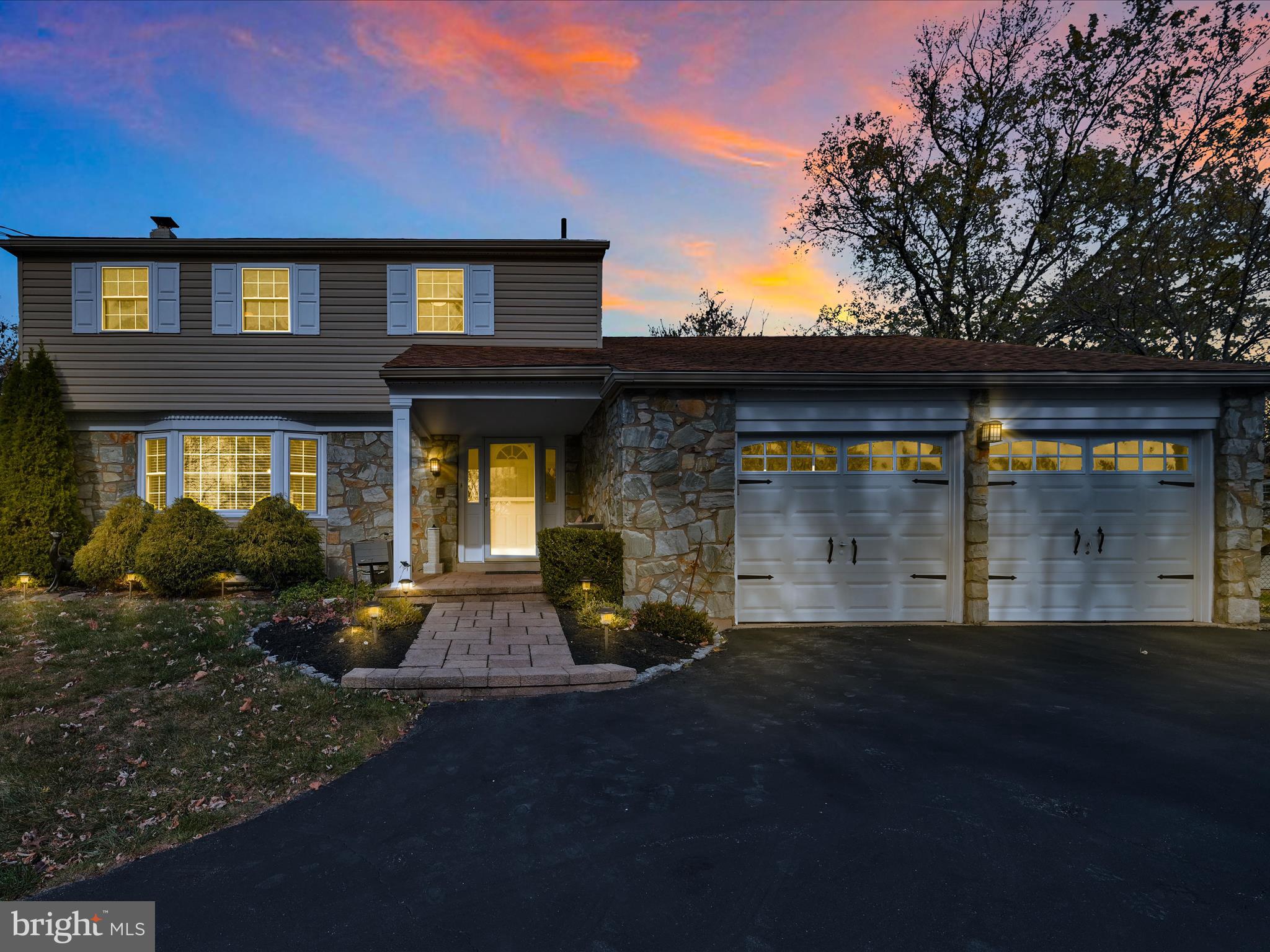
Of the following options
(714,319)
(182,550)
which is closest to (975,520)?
(182,550)

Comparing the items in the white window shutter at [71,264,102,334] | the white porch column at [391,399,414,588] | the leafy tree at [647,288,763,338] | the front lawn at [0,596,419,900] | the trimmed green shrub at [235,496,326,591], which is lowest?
the front lawn at [0,596,419,900]

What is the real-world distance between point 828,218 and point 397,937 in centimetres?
1967

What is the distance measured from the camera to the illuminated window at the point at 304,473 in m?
10.1

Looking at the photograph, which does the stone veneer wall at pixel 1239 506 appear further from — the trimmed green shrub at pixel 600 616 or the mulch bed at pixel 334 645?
the mulch bed at pixel 334 645

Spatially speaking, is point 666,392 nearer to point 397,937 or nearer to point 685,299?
point 397,937

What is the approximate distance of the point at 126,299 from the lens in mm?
9969

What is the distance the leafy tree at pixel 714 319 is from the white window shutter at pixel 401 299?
1381 centimetres

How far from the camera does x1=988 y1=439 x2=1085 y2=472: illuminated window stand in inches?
289

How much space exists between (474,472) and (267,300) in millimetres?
4630

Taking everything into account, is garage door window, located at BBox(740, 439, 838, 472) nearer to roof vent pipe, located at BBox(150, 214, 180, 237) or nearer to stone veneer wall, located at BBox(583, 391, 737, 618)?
stone veneer wall, located at BBox(583, 391, 737, 618)

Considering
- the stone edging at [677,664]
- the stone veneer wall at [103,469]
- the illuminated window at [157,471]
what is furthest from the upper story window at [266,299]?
the stone edging at [677,664]

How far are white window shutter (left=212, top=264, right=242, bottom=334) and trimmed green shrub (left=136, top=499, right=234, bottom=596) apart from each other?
3.14m

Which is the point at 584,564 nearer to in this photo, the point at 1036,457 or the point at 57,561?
the point at 1036,457

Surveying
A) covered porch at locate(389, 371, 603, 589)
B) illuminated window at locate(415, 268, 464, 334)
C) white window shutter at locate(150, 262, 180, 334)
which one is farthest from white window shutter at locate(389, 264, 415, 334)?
white window shutter at locate(150, 262, 180, 334)
